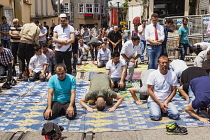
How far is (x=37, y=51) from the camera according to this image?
33.8ft

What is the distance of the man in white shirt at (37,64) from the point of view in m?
10.3

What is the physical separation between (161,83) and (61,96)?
6.39 ft

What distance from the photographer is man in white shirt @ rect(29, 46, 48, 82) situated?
10297 millimetres

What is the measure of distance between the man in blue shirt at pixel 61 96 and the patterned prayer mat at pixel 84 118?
5.6 inches

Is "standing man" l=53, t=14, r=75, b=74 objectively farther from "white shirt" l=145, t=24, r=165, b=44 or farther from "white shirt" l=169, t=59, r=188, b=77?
"white shirt" l=169, t=59, r=188, b=77

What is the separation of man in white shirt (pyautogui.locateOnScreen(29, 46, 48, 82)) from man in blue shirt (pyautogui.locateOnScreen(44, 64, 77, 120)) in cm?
385

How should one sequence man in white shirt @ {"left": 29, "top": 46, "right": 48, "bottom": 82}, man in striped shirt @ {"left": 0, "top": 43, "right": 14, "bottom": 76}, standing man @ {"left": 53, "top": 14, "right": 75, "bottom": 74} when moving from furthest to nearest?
1. man in white shirt @ {"left": 29, "top": 46, "right": 48, "bottom": 82}
2. man in striped shirt @ {"left": 0, "top": 43, "right": 14, "bottom": 76}
3. standing man @ {"left": 53, "top": 14, "right": 75, "bottom": 74}

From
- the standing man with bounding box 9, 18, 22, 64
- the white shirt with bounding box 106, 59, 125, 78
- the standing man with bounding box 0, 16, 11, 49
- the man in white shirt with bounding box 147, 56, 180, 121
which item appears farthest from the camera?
the standing man with bounding box 0, 16, 11, 49

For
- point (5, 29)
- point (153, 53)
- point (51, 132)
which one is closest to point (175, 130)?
point (51, 132)

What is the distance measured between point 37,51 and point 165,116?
17.2ft

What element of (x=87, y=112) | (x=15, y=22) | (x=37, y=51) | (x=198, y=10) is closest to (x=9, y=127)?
(x=87, y=112)

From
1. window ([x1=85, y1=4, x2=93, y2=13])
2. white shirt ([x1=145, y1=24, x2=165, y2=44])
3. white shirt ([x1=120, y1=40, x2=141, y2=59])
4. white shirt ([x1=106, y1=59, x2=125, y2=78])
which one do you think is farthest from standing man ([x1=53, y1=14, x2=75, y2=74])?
window ([x1=85, y1=4, x2=93, y2=13])

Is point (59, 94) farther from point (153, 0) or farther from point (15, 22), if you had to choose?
point (153, 0)

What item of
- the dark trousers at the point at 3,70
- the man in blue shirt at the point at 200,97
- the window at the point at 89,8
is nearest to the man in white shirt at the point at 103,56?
the dark trousers at the point at 3,70
